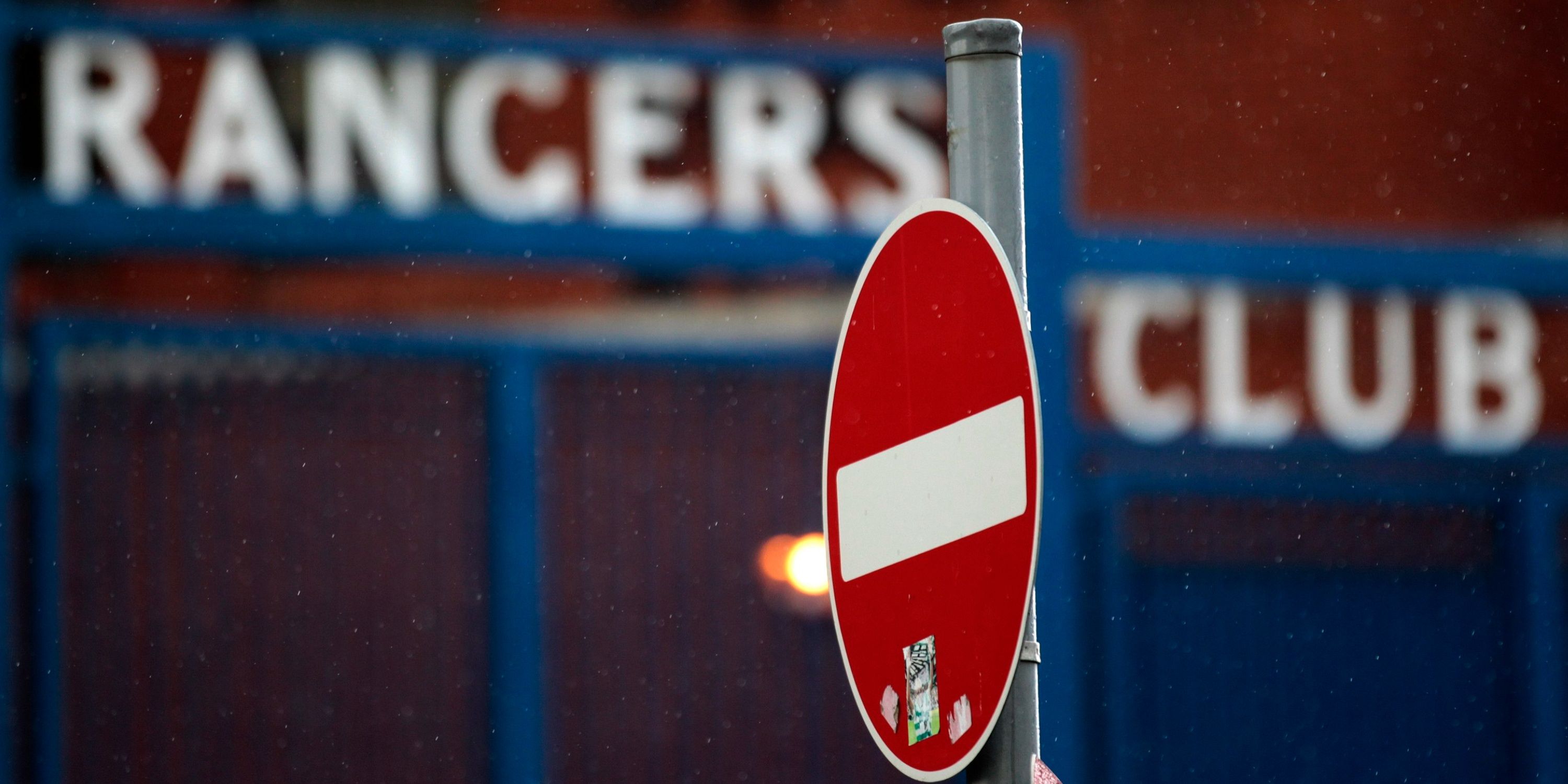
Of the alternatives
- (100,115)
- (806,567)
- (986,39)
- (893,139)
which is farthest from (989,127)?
(100,115)

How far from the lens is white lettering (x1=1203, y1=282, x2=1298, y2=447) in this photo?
41.0 feet

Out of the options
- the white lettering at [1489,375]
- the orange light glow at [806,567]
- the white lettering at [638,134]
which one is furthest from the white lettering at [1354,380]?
the orange light glow at [806,567]

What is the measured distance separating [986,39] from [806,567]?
11.6ft

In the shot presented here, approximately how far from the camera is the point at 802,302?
1112 cm

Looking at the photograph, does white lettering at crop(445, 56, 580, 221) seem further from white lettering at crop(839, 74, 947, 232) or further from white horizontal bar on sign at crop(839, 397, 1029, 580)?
white horizontal bar on sign at crop(839, 397, 1029, 580)

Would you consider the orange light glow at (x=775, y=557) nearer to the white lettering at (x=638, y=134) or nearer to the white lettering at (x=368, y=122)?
the white lettering at (x=638, y=134)

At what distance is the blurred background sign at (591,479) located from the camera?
6.05 meters

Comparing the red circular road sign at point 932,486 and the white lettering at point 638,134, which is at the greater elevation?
the white lettering at point 638,134

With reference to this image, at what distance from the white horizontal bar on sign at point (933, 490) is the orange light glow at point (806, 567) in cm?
324

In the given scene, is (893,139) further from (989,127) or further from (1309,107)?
(1309,107)

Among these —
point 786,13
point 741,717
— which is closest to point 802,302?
point 786,13

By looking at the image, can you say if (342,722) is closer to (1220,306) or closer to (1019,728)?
(1019,728)

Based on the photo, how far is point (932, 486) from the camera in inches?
113

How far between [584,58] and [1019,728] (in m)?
4.22
